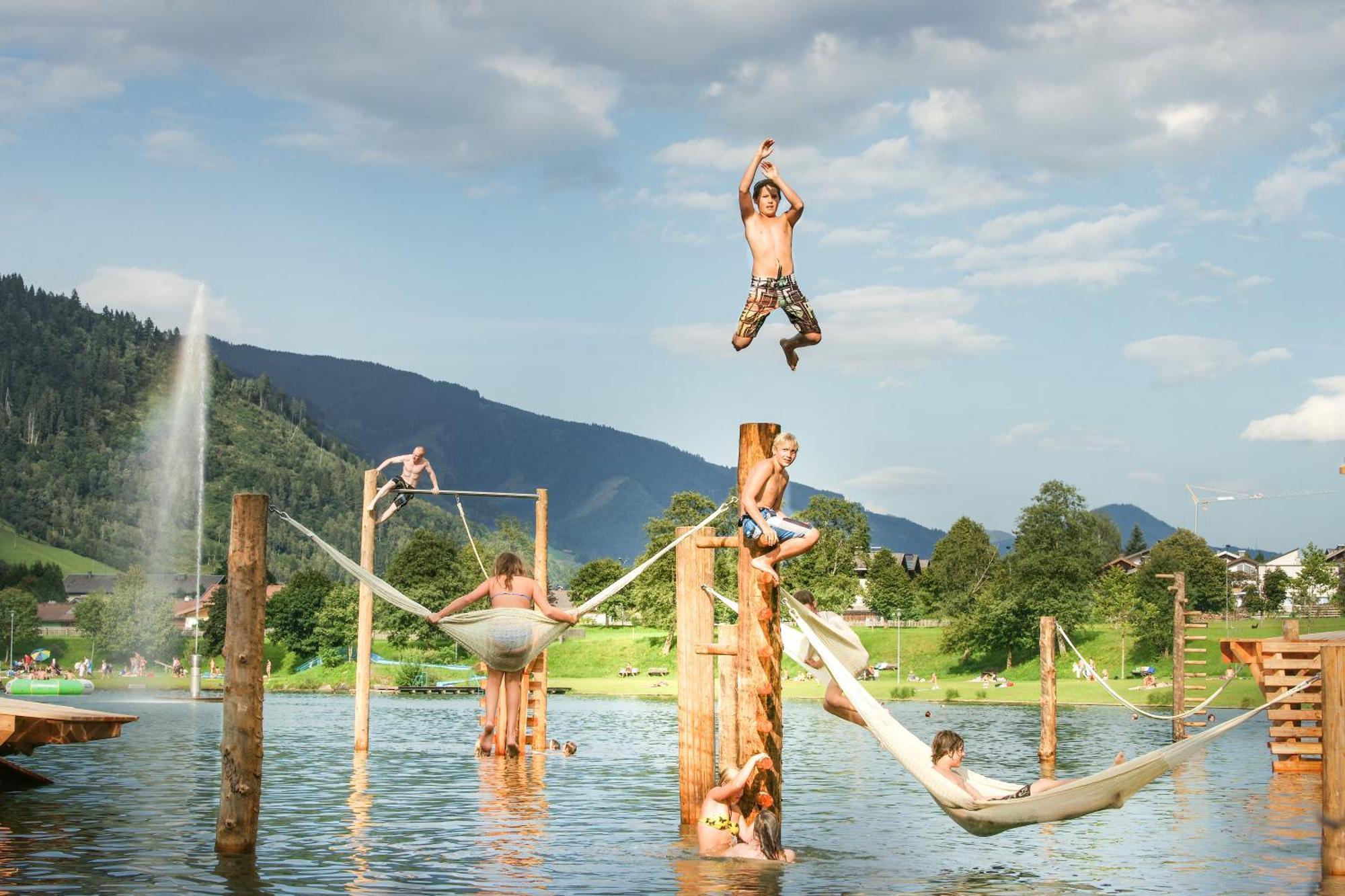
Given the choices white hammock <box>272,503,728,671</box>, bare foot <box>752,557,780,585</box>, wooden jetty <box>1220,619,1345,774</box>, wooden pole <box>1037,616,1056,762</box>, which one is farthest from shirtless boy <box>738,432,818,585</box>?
wooden pole <box>1037,616,1056,762</box>

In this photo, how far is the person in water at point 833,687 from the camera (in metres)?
15.5

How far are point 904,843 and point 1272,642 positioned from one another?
9.32m

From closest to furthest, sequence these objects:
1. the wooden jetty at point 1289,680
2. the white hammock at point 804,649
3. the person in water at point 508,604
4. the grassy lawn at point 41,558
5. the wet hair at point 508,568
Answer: the white hammock at point 804,649 → the person in water at point 508,604 → the wet hair at point 508,568 → the wooden jetty at point 1289,680 → the grassy lawn at point 41,558

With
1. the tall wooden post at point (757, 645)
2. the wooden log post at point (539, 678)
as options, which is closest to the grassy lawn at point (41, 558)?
the wooden log post at point (539, 678)

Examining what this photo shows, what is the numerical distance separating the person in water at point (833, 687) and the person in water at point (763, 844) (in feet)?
4.47

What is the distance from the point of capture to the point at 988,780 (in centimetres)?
1526

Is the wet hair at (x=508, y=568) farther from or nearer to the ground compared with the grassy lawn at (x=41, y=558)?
nearer to the ground

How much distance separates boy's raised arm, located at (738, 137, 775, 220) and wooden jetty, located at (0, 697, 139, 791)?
440 inches

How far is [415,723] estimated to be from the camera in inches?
1811

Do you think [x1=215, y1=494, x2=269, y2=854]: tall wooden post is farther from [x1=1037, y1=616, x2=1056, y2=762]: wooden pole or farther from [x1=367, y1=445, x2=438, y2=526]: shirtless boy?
[x1=1037, y1=616, x2=1056, y2=762]: wooden pole

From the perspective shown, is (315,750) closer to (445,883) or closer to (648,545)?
(445,883)

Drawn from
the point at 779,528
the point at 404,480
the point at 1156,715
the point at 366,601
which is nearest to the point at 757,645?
the point at 779,528

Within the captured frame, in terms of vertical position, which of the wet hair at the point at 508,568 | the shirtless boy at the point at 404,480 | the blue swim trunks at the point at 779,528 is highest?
the shirtless boy at the point at 404,480

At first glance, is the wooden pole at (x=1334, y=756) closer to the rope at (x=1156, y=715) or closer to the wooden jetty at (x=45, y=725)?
the rope at (x=1156, y=715)
